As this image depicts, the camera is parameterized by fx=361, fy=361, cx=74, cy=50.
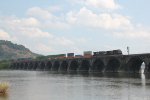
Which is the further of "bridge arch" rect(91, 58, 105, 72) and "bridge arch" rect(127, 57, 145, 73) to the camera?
"bridge arch" rect(91, 58, 105, 72)

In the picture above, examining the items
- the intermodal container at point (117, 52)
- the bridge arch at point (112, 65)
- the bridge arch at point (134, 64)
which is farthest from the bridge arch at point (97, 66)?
the bridge arch at point (134, 64)

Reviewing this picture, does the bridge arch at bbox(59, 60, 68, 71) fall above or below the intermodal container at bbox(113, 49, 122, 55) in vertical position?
below

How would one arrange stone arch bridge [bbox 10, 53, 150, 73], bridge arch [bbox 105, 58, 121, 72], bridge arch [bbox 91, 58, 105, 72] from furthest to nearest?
bridge arch [bbox 91, 58, 105, 72] < bridge arch [bbox 105, 58, 121, 72] < stone arch bridge [bbox 10, 53, 150, 73]

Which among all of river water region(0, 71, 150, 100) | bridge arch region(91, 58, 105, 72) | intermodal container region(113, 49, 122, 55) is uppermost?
intermodal container region(113, 49, 122, 55)

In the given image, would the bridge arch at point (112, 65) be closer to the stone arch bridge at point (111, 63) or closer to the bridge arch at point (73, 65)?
the stone arch bridge at point (111, 63)

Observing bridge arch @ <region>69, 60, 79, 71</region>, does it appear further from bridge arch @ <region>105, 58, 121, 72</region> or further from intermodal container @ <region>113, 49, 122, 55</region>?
bridge arch @ <region>105, 58, 121, 72</region>

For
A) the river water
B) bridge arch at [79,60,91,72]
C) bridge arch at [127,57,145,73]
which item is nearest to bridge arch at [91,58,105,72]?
bridge arch at [79,60,91,72]

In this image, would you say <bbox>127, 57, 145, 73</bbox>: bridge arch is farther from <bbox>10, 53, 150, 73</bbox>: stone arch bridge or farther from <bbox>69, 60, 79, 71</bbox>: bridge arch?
<bbox>69, 60, 79, 71</bbox>: bridge arch

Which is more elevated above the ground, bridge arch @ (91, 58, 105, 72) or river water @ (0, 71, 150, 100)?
bridge arch @ (91, 58, 105, 72)

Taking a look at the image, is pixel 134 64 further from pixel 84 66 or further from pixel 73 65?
pixel 73 65

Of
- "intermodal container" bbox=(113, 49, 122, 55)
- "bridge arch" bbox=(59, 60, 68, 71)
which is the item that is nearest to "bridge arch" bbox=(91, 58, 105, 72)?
"intermodal container" bbox=(113, 49, 122, 55)

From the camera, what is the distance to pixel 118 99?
42906 millimetres

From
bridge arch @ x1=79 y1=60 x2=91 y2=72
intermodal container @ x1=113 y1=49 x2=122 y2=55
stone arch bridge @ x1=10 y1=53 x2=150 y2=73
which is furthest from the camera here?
bridge arch @ x1=79 y1=60 x2=91 y2=72

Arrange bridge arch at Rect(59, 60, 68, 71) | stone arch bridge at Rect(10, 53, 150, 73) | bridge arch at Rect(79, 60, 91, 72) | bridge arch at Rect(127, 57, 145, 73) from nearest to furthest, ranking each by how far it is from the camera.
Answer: stone arch bridge at Rect(10, 53, 150, 73)
bridge arch at Rect(127, 57, 145, 73)
bridge arch at Rect(79, 60, 91, 72)
bridge arch at Rect(59, 60, 68, 71)
